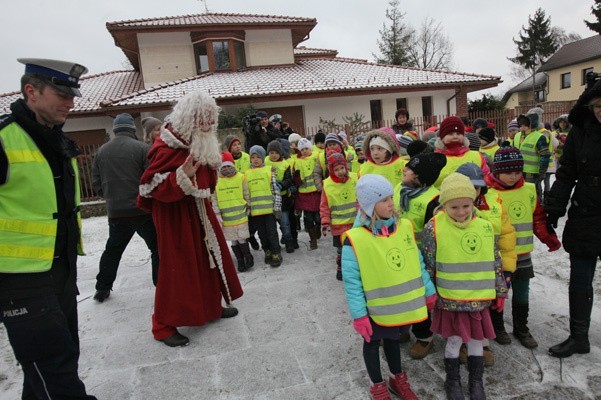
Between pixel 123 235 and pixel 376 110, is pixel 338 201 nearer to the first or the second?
pixel 123 235

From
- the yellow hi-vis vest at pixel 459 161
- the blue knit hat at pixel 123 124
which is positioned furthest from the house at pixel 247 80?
the yellow hi-vis vest at pixel 459 161

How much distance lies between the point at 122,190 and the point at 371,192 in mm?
3045

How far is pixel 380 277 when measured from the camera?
2.33 meters

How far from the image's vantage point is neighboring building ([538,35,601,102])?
35.3 meters

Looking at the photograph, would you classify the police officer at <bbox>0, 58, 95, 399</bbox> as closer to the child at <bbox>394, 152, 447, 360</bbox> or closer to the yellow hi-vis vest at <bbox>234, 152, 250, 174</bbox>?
the child at <bbox>394, 152, 447, 360</bbox>

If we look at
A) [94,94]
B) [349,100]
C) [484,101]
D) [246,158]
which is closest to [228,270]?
[246,158]

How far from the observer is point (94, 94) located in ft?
58.1

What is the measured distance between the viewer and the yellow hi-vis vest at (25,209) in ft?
6.48

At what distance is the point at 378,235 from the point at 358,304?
1.47ft

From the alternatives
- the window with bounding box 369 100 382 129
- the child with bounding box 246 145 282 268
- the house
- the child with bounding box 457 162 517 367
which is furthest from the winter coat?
the window with bounding box 369 100 382 129

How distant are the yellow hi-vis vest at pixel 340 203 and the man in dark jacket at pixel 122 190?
2.11 meters

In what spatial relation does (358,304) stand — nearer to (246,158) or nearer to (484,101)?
(246,158)

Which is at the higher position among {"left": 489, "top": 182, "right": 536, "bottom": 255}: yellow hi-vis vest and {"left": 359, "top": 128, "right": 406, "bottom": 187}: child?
{"left": 359, "top": 128, "right": 406, "bottom": 187}: child

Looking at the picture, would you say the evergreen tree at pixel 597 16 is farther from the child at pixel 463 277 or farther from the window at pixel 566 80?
the child at pixel 463 277
